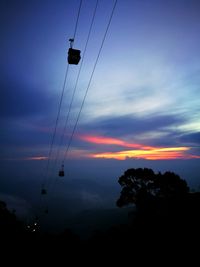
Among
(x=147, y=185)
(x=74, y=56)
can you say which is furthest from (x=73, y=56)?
(x=147, y=185)

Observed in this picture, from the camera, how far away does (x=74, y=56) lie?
546 inches

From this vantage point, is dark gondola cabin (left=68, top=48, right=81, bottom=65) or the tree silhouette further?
the tree silhouette

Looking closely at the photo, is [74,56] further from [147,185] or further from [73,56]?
[147,185]

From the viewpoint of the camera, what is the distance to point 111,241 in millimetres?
24297

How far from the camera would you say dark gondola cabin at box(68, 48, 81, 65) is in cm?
1380

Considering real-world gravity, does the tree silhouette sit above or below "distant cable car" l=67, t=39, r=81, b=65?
below

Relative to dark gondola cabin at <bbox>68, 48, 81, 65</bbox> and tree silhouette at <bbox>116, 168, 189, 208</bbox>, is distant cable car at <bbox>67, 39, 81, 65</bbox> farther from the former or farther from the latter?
tree silhouette at <bbox>116, 168, 189, 208</bbox>

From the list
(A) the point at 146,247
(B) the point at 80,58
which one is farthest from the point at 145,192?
(B) the point at 80,58

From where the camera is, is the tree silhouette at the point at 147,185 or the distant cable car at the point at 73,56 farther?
the tree silhouette at the point at 147,185

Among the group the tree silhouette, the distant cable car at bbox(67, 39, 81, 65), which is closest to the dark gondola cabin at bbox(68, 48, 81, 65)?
the distant cable car at bbox(67, 39, 81, 65)

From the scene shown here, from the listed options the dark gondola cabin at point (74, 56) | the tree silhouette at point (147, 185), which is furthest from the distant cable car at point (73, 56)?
the tree silhouette at point (147, 185)

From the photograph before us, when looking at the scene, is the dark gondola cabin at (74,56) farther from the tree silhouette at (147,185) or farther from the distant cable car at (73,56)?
the tree silhouette at (147,185)

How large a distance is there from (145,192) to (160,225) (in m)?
24.3

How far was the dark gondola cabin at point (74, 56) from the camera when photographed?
45.3 feet
